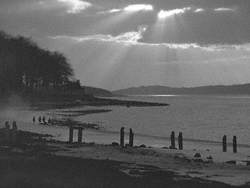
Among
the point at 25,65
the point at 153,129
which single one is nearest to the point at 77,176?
the point at 153,129

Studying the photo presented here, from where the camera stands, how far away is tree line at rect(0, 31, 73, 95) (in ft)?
375

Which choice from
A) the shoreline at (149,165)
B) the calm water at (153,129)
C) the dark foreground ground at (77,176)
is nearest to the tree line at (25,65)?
the calm water at (153,129)

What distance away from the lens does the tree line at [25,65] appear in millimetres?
114375

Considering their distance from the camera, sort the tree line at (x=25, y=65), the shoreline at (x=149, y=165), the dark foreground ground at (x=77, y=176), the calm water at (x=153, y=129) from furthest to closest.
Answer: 1. the tree line at (x=25, y=65)
2. the calm water at (x=153, y=129)
3. the shoreline at (x=149, y=165)
4. the dark foreground ground at (x=77, y=176)

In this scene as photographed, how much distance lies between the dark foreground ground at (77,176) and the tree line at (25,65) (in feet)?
303

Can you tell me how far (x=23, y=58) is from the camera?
12681 centimetres

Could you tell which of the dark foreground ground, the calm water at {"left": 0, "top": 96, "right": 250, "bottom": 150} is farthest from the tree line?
the dark foreground ground

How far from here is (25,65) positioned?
421 ft

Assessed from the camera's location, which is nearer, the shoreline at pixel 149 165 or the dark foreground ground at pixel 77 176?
the dark foreground ground at pixel 77 176

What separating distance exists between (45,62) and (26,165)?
128087mm

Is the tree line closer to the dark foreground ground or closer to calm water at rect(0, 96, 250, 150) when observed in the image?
calm water at rect(0, 96, 250, 150)

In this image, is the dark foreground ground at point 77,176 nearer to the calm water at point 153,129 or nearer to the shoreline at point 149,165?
the shoreline at point 149,165

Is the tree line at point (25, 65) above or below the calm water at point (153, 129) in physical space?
above

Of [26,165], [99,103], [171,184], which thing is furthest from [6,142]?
[99,103]
